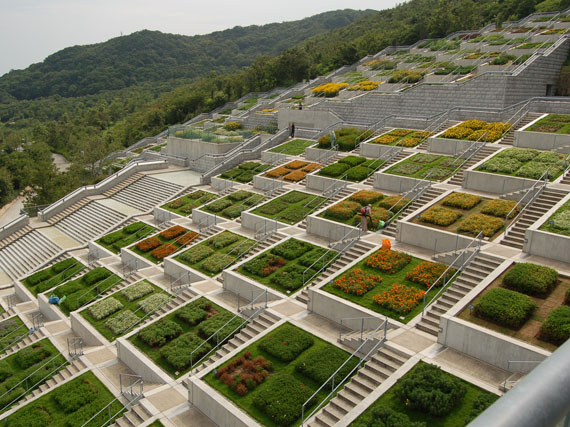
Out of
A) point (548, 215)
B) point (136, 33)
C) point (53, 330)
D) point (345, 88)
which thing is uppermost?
point (136, 33)

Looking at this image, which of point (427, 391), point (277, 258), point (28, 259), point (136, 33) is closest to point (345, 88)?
point (277, 258)

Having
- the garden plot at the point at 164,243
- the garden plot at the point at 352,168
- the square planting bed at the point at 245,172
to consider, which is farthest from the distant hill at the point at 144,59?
the garden plot at the point at 164,243

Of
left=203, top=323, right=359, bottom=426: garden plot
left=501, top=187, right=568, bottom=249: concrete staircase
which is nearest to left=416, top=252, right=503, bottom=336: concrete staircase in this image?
left=501, top=187, right=568, bottom=249: concrete staircase

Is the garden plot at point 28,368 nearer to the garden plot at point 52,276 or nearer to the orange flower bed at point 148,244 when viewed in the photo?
the garden plot at point 52,276

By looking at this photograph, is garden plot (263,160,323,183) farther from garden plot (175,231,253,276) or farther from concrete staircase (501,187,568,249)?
concrete staircase (501,187,568,249)

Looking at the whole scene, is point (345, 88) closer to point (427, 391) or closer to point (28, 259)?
point (28, 259)
